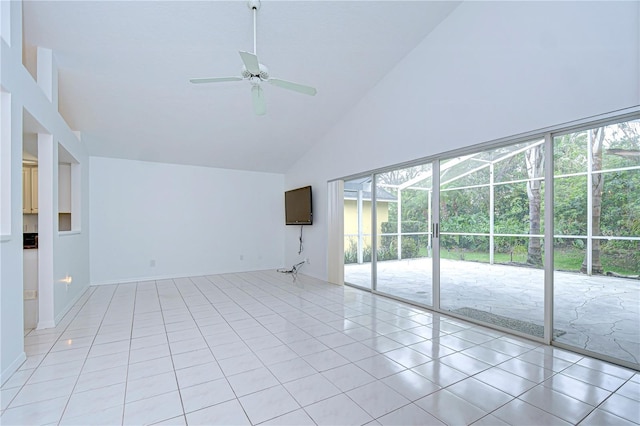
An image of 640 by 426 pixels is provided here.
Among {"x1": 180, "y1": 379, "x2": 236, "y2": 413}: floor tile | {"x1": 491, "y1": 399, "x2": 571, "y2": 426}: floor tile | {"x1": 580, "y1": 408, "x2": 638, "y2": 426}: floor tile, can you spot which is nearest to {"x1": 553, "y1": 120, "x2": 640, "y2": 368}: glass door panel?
{"x1": 580, "y1": 408, "x2": 638, "y2": 426}: floor tile

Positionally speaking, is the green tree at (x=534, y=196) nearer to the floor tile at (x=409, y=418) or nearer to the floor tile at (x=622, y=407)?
the floor tile at (x=622, y=407)

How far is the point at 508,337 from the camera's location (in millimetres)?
3023

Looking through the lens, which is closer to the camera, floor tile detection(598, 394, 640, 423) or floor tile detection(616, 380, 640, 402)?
floor tile detection(598, 394, 640, 423)

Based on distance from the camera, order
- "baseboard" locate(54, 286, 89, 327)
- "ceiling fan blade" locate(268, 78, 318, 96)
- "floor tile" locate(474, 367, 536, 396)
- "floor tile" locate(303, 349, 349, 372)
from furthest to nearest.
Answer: "baseboard" locate(54, 286, 89, 327)
"ceiling fan blade" locate(268, 78, 318, 96)
"floor tile" locate(303, 349, 349, 372)
"floor tile" locate(474, 367, 536, 396)

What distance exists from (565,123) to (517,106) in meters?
0.47

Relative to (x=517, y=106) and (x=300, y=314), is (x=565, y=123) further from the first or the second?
(x=300, y=314)

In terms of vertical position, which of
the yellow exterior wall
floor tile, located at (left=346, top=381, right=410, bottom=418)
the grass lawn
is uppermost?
the yellow exterior wall

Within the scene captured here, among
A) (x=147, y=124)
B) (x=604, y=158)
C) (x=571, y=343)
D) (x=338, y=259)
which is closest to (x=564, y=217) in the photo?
(x=604, y=158)

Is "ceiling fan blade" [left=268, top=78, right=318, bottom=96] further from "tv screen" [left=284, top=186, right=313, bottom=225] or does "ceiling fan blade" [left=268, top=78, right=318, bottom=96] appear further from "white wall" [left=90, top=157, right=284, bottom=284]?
"white wall" [left=90, top=157, right=284, bottom=284]

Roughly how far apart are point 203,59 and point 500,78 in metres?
3.39

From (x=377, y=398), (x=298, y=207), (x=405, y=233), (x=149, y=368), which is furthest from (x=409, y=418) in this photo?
(x=298, y=207)

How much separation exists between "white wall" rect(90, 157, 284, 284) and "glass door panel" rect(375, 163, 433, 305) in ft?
11.1

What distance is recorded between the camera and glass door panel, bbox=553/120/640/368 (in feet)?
8.05

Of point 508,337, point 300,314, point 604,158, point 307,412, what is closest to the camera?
point 307,412
